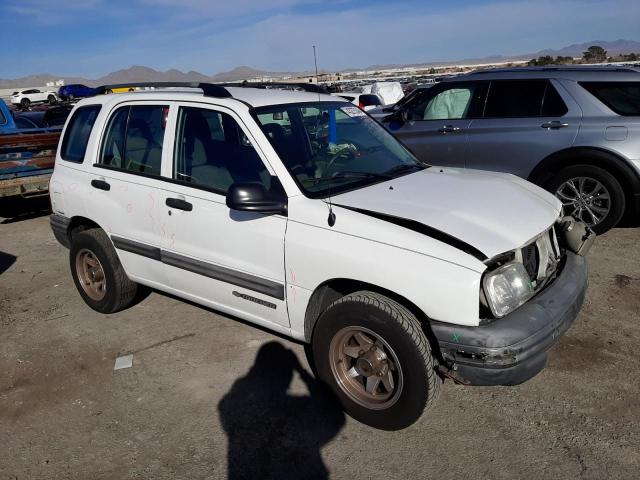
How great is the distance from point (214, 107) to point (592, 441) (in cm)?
310

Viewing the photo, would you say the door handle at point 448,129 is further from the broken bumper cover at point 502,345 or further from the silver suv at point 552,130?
the broken bumper cover at point 502,345

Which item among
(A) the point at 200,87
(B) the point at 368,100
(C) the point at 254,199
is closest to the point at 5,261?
(A) the point at 200,87

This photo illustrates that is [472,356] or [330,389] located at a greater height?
[472,356]

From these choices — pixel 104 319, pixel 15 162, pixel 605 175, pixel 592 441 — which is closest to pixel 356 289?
pixel 592 441

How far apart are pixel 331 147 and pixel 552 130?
11.9 ft

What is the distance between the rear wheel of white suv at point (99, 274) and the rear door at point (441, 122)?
13.6 ft

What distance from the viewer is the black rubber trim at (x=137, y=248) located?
401 centimetres

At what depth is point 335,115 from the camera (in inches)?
161

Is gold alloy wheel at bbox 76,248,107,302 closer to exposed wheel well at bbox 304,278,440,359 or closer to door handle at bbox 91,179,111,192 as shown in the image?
door handle at bbox 91,179,111,192

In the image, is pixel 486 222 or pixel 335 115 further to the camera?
pixel 335 115

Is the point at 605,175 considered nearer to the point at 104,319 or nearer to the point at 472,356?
the point at 472,356

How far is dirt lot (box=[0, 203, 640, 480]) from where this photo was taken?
112 inches

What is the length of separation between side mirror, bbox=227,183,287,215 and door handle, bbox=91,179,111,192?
1.64 metres

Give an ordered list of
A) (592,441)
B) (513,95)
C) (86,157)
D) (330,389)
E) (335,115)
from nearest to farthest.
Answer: (592,441)
(330,389)
(335,115)
(86,157)
(513,95)
